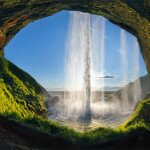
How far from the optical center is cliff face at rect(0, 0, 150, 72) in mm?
17250

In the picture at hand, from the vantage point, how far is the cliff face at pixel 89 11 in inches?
679

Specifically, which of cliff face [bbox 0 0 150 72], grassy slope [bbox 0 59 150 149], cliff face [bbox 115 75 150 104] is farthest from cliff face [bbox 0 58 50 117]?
cliff face [bbox 115 75 150 104]

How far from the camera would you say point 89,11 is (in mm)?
22000

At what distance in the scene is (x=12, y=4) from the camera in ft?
56.7

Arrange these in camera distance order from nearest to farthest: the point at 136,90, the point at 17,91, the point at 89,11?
the point at 89,11 → the point at 17,91 → the point at 136,90

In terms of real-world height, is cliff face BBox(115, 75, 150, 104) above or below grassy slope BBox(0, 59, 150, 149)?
above

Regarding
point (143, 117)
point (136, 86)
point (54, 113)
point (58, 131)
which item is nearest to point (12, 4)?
point (58, 131)

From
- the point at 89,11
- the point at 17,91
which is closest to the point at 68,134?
the point at 89,11

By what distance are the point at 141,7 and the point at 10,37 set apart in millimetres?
12461

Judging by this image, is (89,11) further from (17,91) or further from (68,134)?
(68,134)

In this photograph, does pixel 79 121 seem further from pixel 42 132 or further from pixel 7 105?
pixel 42 132

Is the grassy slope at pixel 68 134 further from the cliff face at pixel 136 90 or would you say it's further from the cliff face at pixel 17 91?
the cliff face at pixel 136 90

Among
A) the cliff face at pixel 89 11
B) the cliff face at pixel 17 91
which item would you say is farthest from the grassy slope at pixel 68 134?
the cliff face at pixel 17 91

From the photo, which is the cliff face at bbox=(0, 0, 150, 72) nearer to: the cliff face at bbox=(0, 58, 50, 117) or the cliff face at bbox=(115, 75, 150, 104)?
the cliff face at bbox=(0, 58, 50, 117)
